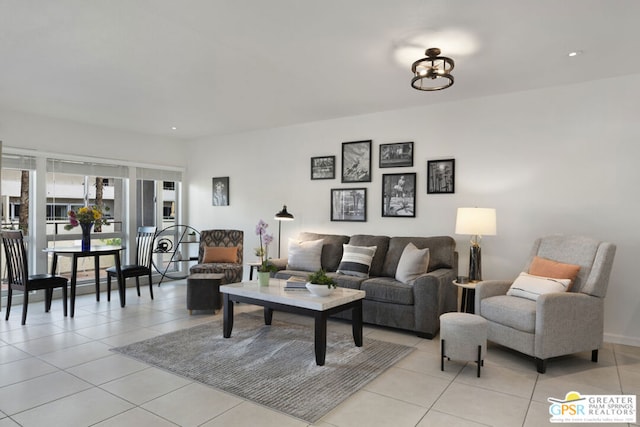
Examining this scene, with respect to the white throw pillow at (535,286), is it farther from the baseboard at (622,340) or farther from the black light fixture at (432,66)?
the black light fixture at (432,66)

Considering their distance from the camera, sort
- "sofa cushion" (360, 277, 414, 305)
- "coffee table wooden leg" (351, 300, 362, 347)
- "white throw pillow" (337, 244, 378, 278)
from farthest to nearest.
→ "white throw pillow" (337, 244, 378, 278) → "sofa cushion" (360, 277, 414, 305) → "coffee table wooden leg" (351, 300, 362, 347)

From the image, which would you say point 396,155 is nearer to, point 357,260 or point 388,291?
point 357,260

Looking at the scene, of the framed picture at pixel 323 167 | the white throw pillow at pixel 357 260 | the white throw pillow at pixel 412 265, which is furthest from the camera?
the framed picture at pixel 323 167

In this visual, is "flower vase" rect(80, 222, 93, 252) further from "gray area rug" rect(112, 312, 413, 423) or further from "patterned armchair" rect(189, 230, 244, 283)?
"gray area rug" rect(112, 312, 413, 423)

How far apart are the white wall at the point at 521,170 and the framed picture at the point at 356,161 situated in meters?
0.10

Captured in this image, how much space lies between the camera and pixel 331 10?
253 centimetres

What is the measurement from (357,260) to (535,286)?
6.01ft

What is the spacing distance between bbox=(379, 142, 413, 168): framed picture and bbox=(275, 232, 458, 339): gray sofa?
3.06 feet

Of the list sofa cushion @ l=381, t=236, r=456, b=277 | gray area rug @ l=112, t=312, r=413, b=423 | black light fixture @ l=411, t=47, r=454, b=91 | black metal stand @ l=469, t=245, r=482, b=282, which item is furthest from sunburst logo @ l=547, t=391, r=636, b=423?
black light fixture @ l=411, t=47, r=454, b=91

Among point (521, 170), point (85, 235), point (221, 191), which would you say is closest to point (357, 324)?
point (521, 170)

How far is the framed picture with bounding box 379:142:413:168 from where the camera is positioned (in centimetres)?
488

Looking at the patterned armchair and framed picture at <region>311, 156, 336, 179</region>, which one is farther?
framed picture at <region>311, 156, 336, 179</region>

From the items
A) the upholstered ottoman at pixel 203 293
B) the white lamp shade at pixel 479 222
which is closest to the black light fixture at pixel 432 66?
the white lamp shade at pixel 479 222

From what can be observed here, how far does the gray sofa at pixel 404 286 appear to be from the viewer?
3.83 meters
